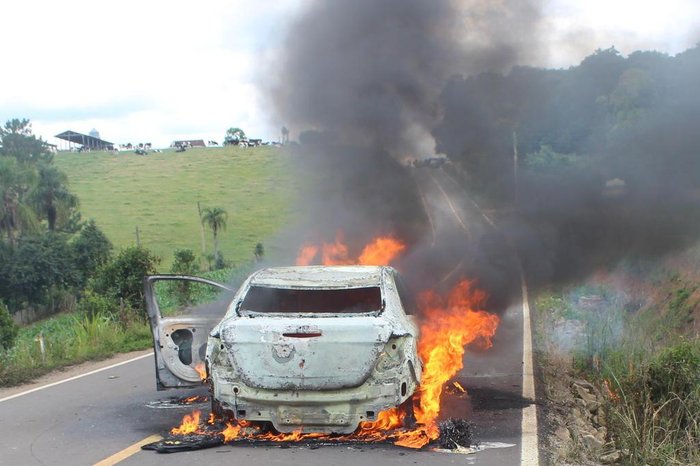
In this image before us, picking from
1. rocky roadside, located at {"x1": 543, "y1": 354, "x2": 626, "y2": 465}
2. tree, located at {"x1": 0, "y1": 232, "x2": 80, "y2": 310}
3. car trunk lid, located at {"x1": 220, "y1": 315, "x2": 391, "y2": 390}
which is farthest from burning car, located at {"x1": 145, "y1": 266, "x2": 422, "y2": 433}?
tree, located at {"x1": 0, "y1": 232, "x2": 80, "y2": 310}

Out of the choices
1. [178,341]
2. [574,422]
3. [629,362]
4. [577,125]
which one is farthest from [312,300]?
[577,125]

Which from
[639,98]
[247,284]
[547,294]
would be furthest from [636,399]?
[639,98]

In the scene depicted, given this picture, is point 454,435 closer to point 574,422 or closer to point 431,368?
point 431,368

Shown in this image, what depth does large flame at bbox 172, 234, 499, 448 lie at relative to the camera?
6.29 m

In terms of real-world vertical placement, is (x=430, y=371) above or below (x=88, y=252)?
below

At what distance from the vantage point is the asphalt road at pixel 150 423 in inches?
227

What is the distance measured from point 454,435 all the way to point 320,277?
210cm

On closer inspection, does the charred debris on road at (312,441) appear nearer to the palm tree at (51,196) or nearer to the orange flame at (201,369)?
the orange flame at (201,369)

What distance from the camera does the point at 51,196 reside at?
4944 centimetres

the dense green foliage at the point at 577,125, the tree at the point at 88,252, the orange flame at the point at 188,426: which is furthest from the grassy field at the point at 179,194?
the orange flame at the point at 188,426

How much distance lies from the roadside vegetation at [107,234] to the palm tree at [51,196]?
76 mm

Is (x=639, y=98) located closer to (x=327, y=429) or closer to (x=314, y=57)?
(x=314, y=57)

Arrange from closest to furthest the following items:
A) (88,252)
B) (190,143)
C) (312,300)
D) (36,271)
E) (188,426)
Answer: (188,426) → (312,300) → (36,271) → (88,252) → (190,143)

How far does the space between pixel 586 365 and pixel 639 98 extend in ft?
48.1
